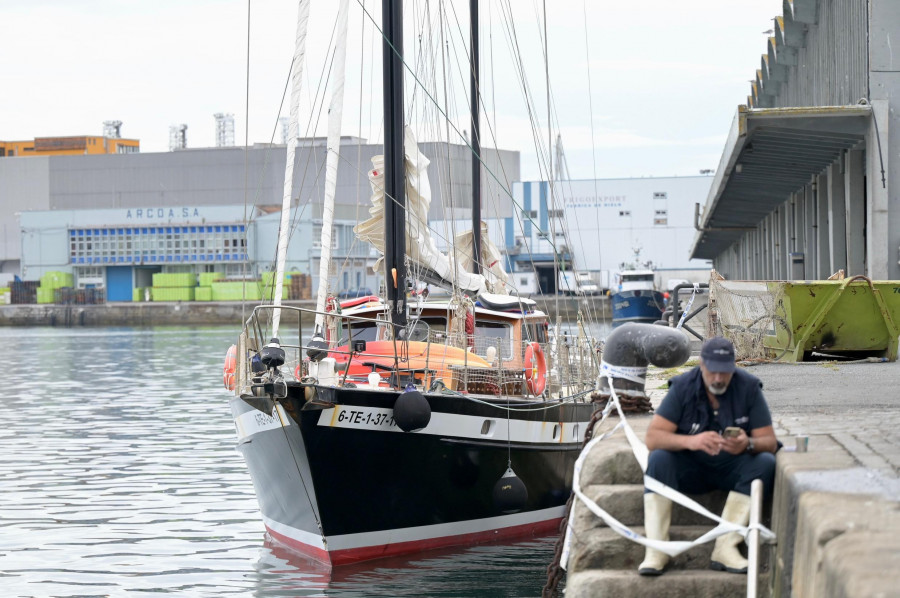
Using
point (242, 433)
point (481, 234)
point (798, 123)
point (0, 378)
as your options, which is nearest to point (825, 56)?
point (798, 123)

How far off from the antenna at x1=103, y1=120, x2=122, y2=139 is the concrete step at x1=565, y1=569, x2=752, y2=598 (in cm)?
15007

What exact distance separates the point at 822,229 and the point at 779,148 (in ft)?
10.9

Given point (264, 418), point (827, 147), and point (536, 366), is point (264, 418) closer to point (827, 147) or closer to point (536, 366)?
point (536, 366)

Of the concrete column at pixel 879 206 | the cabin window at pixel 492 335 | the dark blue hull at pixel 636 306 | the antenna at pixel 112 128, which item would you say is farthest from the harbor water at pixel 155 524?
the antenna at pixel 112 128

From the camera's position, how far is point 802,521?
628cm

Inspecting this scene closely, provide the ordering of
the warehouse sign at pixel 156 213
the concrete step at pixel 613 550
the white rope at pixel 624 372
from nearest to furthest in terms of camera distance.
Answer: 1. the concrete step at pixel 613 550
2. the white rope at pixel 624 372
3. the warehouse sign at pixel 156 213

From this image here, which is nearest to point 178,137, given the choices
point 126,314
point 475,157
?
point 126,314

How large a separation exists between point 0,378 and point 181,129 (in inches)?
4088

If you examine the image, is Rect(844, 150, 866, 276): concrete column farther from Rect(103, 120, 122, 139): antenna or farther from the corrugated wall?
Rect(103, 120, 122, 139): antenna

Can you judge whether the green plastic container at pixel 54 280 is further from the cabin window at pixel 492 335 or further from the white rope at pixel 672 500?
the white rope at pixel 672 500

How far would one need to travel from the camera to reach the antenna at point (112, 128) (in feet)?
495

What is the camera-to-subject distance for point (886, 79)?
19.8 m

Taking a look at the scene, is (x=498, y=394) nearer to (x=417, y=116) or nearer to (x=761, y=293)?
(x=761, y=293)

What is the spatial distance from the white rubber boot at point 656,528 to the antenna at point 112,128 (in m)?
150
